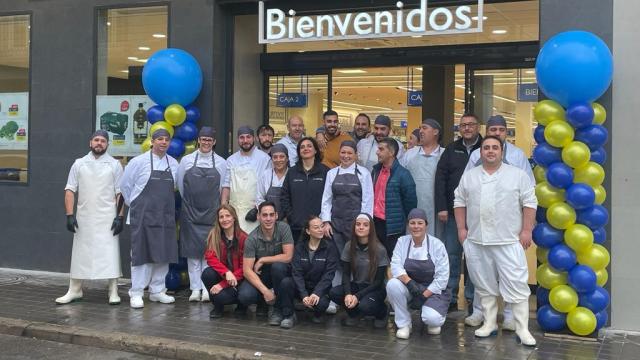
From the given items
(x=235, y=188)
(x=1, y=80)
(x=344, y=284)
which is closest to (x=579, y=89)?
(x=344, y=284)

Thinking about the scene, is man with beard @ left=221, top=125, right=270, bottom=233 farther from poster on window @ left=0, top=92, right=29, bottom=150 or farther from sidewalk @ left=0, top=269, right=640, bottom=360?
poster on window @ left=0, top=92, right=29, bottom=150

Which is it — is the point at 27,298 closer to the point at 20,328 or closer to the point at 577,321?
→ the point at 20,328

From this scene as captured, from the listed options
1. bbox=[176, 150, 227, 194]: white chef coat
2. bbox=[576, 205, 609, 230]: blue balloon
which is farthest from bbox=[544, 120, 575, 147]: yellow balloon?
bbox=[176, 150, 227, 194]: white chef coat

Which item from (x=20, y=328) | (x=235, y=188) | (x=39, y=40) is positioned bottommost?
(x=20, y=328)

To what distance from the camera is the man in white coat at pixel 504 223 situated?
687cm

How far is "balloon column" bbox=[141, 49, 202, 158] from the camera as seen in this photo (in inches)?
353

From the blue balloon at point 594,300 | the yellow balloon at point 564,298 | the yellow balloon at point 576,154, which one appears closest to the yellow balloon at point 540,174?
the yellow balloon at point 576,154

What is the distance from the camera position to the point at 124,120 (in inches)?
399

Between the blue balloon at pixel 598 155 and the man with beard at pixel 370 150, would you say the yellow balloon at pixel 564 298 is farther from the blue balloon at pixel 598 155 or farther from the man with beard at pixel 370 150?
the man with beard at pixel 370 150

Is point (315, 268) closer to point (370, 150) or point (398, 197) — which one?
point (398, 197)

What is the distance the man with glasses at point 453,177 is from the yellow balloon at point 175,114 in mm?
3222

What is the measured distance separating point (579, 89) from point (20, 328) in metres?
5.94

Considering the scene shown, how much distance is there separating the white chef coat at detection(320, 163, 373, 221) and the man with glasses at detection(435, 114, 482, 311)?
726 mm

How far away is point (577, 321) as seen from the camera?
22.9 ft
